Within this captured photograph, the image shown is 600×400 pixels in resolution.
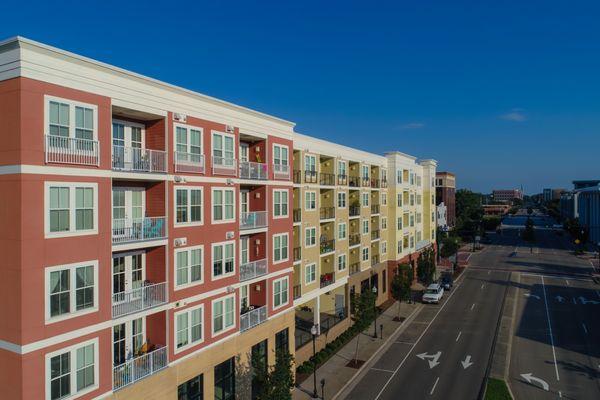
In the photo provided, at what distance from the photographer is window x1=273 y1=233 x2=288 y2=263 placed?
27.2 meters

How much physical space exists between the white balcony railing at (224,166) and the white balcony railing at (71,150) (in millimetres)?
6856

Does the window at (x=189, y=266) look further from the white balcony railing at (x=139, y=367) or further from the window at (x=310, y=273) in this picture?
the window at (x=310, y=273)

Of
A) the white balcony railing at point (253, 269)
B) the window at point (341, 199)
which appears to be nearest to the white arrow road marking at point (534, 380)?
the white balcony railing at point (253, 269)

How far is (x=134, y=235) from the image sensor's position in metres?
17.4

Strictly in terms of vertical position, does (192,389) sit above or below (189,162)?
below

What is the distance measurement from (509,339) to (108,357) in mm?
32839

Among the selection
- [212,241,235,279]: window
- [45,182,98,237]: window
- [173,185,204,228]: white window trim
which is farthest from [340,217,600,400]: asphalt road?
[45,182,98,237]: window

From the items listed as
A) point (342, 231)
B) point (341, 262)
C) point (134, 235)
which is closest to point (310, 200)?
point (342, 231)

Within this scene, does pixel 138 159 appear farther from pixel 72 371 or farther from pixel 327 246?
pixel 327 246

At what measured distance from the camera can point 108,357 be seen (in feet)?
51.4

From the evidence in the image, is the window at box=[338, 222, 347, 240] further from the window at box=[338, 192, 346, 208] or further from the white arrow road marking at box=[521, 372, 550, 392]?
the white arrow road marking at box=[521, 372, 550, 392]

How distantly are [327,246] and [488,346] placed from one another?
50.7 ft

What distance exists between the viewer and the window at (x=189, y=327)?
1933 cm

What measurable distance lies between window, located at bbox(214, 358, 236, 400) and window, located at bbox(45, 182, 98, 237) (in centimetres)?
1091
